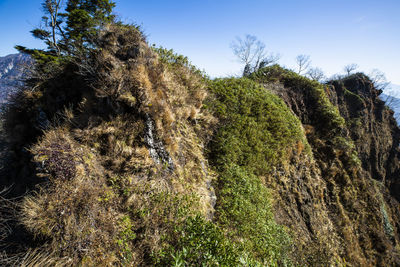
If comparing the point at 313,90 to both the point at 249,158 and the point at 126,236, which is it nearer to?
the point at 249,158

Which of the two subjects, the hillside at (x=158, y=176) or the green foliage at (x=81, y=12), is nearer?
the hillside at (x=158, y=176)

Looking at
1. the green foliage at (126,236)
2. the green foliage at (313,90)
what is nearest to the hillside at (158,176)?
the green foliage at (126,236)

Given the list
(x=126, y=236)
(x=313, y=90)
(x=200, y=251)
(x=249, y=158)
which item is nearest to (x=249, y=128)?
(x=249, y=158)

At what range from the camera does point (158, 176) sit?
4914mm

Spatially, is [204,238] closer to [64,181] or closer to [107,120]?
[64,181]

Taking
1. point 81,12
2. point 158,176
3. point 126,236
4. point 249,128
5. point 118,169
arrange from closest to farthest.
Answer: point 126,236, point 118,169, point 158,176, point 249,128, point 81,12

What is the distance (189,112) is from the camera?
6793 millimetres

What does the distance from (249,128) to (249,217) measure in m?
4.39

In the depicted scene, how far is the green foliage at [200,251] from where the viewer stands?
A: 2990 mm

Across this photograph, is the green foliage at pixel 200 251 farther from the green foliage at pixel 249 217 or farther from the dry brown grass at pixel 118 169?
the green foliage at pixel 249 217

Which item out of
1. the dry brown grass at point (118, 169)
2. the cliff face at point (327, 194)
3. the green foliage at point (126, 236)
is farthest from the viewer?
the cliff face at point (327, 194)

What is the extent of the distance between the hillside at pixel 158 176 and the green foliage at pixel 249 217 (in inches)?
1.7

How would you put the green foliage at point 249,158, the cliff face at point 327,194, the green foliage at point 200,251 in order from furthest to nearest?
the cliff face at point 327,194 < the green foliage at point 249,158 < the green foliage at point 200,251

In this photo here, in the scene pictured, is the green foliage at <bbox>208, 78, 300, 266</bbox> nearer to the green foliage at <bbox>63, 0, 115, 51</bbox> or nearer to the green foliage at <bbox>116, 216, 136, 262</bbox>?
the green foliage at <bbox>116, 216, 136, 262</bbox>
